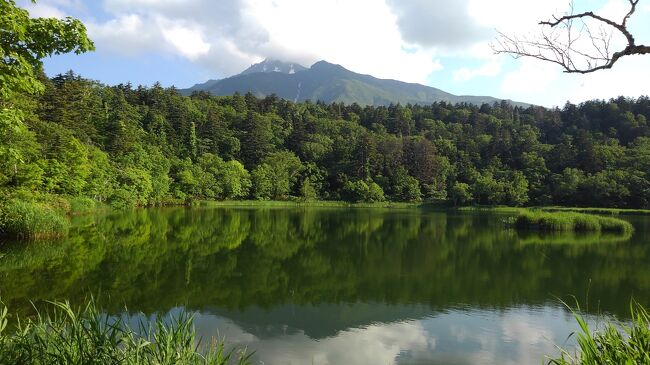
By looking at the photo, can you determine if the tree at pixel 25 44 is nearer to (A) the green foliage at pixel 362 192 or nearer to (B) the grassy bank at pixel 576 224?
(B) the grassy bank at pixel 576 224

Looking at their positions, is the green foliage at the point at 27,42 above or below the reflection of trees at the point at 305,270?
above

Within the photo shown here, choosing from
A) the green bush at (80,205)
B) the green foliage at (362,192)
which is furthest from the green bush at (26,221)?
the green foliage at (362,192)

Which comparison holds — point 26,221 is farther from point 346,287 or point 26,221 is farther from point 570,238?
point 570,238

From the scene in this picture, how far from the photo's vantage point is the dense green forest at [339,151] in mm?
53312

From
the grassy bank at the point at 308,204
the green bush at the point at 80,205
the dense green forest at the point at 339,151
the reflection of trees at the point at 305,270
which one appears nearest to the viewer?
the reflection of trees at the point at 305,270

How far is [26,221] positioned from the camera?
19.7 meters

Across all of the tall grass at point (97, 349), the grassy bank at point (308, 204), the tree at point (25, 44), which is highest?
the tree at point (25, 44)

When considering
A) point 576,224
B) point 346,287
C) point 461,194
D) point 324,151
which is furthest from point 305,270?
point 324,151

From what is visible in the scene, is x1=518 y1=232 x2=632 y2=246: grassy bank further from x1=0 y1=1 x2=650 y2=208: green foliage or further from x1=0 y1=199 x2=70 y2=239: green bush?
x1=0 y1=1 x2=650 y2=208: green foliage

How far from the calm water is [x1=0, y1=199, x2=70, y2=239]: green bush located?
1.19m

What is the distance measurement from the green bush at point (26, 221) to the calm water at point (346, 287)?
119cm

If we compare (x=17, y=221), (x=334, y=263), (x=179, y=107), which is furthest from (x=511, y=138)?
(x=17, y=221)

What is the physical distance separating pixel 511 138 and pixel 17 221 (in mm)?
90145

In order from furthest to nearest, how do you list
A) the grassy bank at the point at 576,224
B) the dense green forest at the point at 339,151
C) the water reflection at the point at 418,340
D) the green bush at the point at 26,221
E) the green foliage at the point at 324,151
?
1. the dense green forest at the point at 339,151
2. the green foliage at the point at 324,151
3. the grassy bank at the point at 576,224
4. the green bush at the point at 26,221
5. the water reflection at the point at 418,340
